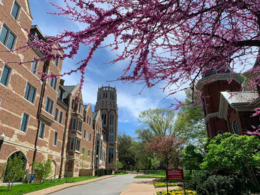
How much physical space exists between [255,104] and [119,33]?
52.4 ft

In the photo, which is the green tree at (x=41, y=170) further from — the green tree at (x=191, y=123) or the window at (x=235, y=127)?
the green tree at (x=191, y=123)

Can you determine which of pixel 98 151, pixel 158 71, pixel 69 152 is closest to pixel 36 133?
pixel 69 152

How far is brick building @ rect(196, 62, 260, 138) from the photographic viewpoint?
15.4 metres

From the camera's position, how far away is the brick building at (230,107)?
50.4ft

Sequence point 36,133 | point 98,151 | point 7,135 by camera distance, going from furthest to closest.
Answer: point 98,151
point 36,133
point 7,135

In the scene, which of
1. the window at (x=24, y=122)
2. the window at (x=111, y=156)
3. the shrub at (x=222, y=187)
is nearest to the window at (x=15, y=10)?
the window at (x=24, y=122)

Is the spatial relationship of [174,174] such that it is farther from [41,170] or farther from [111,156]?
[111,156]

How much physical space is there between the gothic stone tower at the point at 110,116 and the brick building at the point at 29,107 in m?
24.4

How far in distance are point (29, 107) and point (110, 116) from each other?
40.4 meters

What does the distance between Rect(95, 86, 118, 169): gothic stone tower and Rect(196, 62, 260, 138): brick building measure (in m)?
33.6

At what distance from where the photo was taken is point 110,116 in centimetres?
5662

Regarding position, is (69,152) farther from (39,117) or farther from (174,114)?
(174,114)

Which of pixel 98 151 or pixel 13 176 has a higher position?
pixel 98 151

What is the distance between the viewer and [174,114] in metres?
42.4
